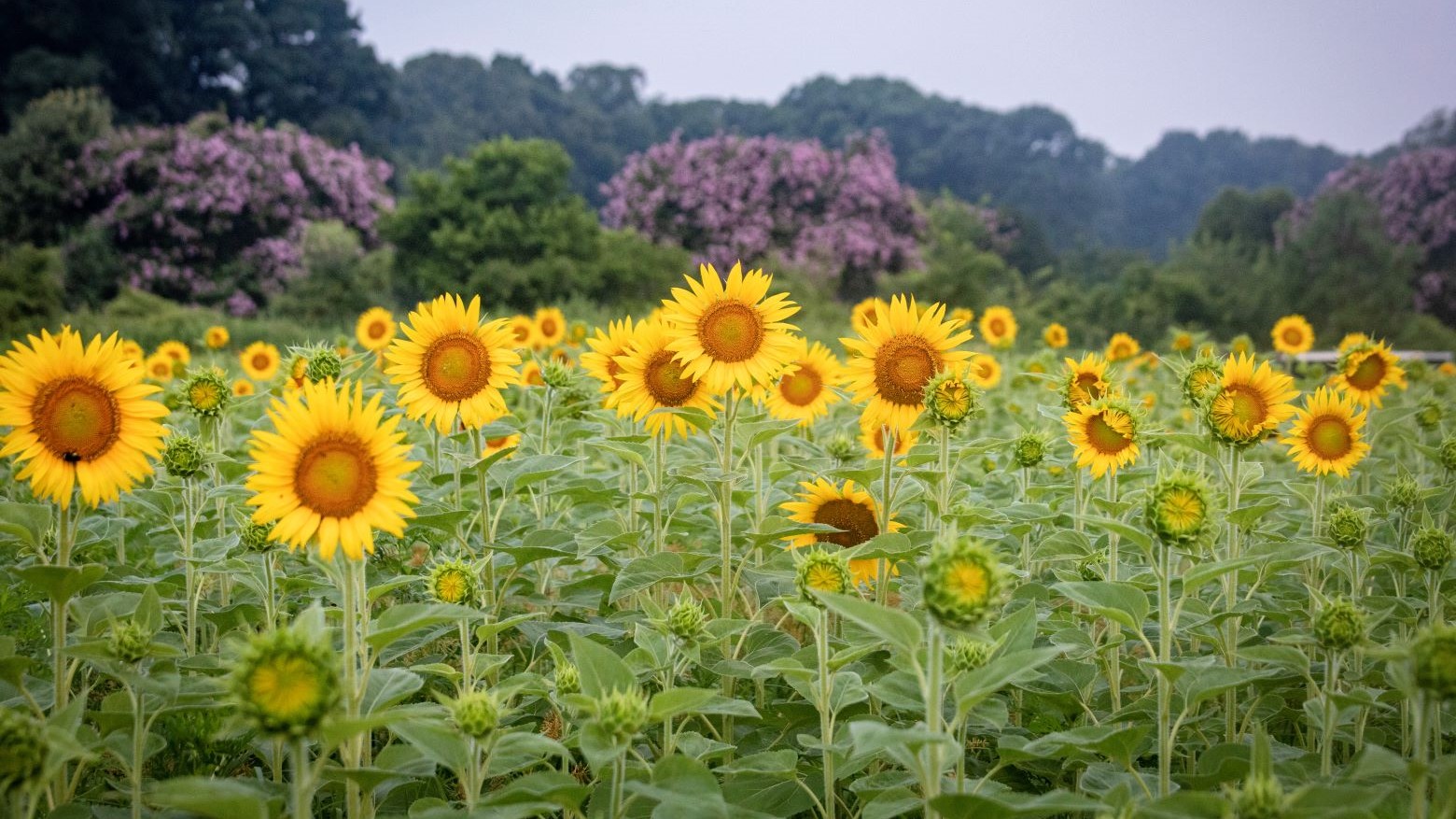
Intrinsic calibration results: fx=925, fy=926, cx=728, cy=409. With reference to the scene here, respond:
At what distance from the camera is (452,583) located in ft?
6.91

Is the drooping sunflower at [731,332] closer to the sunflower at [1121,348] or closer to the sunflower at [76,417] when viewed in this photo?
the sunflower at [76,417]

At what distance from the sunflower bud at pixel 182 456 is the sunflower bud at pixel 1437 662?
2587mm

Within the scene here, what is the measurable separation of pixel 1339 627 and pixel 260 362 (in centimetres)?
575

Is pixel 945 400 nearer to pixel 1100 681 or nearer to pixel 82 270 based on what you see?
pixel 1100 681

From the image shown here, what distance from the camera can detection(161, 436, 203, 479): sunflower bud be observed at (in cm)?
230

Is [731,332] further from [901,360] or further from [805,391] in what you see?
[805,391]

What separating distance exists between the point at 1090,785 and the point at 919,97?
61.3 metres

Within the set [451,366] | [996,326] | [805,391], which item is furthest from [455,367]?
[996,326]

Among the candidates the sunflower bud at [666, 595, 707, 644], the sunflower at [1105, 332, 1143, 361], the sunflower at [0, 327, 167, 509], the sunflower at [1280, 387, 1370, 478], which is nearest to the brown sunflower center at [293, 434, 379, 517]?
the sunflower at [0, 327, 167, 509]

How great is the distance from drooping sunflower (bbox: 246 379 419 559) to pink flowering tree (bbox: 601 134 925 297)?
22.0 metres

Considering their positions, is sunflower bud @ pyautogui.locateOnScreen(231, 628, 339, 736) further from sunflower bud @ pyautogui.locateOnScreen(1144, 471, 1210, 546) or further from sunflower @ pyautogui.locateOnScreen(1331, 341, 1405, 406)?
sunflower @ pyautogui.locateOnScreen(1331, 341, 1405, 406)

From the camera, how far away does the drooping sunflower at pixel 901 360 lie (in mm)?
2562

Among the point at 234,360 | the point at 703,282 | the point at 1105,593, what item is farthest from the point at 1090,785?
the point at 234,360

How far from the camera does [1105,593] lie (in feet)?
6.15
